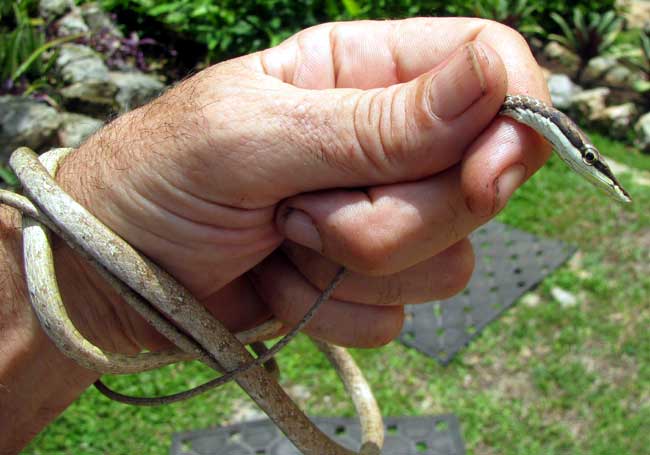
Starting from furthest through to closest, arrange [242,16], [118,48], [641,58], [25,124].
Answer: [641,58] → [118,48] → [242,16] → [25,124]

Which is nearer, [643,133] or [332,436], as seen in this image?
[332,436]

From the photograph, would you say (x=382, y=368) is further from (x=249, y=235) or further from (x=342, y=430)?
(x=249, y=235)

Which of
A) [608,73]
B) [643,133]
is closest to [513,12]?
[608,73]

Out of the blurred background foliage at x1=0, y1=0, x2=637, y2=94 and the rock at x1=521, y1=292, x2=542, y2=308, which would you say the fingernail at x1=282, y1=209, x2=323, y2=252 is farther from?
the blurred background foliage at x1=0, y1=0, x2=637, y2=94

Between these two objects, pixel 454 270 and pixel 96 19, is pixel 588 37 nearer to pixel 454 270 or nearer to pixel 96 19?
pixel 96 19

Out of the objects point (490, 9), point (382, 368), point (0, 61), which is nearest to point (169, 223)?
point (382, 368)

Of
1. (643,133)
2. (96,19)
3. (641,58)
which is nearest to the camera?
(96,19)

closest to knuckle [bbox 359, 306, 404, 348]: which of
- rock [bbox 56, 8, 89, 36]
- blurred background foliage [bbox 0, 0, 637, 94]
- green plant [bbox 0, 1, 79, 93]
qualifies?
blurred background foliage [bbox 0, 0, 637, 94]
